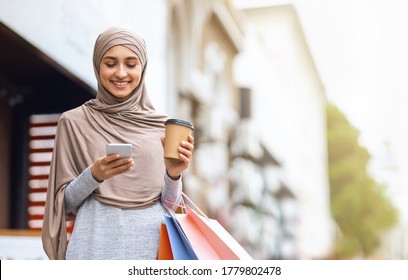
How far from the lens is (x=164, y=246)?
2270 millimetres

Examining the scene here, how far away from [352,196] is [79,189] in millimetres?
5024

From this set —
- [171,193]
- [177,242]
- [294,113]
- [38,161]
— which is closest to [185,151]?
[171,193]

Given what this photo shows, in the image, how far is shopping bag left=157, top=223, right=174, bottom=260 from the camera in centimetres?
226

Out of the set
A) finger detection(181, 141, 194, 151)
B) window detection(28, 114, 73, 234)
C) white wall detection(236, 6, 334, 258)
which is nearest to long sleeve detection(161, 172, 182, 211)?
finger detection(181, 141, 194, 151)

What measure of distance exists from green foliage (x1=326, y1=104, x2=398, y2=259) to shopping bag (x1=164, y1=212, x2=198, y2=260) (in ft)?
13.0

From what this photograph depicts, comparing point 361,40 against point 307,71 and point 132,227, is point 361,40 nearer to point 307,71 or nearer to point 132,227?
point 307,71

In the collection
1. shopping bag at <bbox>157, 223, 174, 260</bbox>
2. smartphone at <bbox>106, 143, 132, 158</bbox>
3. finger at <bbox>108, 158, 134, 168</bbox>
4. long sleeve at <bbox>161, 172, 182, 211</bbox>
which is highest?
smartphone at <bbox>106, 143, 132, 158</bbox>

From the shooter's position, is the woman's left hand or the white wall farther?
the white wall

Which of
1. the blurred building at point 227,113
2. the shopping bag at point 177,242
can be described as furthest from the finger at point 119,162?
the blurred building at point 227,113

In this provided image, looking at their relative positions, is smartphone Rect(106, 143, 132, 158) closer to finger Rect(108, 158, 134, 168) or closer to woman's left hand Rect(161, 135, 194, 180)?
finger Rect(108, 158, 134, 168)

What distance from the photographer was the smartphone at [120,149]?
2.10m
